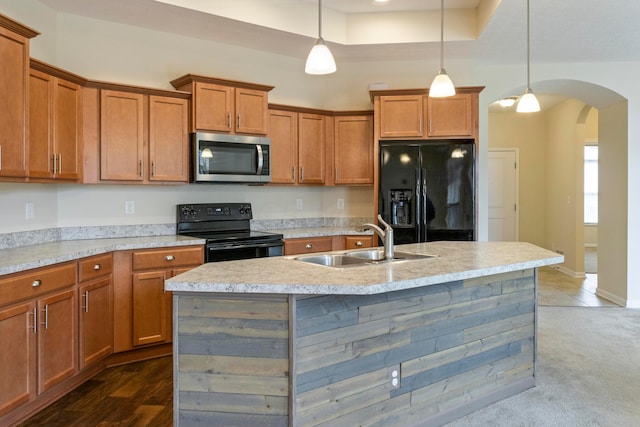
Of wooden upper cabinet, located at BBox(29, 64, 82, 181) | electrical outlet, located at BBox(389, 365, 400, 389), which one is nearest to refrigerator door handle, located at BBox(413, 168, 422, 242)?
electrical outlet, located at BBox(389, 365, 400, 389)

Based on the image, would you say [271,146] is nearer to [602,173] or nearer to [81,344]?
[81,344]

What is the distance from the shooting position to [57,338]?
275cm

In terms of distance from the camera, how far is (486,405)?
8.82 ft

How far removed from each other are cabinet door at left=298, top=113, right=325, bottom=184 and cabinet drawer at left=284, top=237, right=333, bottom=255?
26.0 inches

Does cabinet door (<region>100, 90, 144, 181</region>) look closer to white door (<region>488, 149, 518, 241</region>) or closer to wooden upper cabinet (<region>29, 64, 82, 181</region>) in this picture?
wooden upper cabinet (<region>29, 64, 82, 181</region>)

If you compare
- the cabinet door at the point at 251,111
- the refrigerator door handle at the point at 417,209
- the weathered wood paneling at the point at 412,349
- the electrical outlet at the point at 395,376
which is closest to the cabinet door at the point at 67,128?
the cabinet door at the point at 251,111

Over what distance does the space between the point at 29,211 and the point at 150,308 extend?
1091mm

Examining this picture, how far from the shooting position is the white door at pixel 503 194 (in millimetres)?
8086

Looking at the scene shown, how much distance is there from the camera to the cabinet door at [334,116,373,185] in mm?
4781

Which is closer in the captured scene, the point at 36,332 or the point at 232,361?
the point at 232,361

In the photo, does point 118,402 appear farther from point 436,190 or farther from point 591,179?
point 591,179

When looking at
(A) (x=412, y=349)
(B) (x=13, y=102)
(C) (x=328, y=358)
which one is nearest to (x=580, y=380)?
(A) (x=412, y=349)

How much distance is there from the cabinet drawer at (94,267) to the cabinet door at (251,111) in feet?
5.15

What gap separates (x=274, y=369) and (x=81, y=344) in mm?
1668
